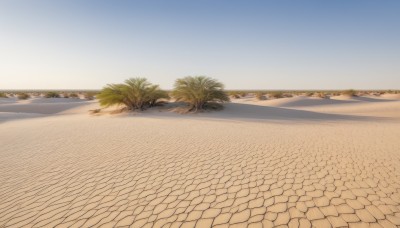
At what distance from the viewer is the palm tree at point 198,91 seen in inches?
597

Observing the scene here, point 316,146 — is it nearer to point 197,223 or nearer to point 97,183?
point 197,223

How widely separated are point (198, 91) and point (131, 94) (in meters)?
4.89

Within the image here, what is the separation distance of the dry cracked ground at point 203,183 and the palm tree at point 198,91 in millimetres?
8764

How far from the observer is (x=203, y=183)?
3.75 meters

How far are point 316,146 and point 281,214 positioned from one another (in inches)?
152

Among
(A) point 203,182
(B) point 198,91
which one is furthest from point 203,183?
(B) point 198,91

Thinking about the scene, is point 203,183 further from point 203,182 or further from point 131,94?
point 131,94

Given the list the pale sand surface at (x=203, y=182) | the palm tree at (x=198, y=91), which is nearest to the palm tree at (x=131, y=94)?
the palm tree at (x=198, y=91)

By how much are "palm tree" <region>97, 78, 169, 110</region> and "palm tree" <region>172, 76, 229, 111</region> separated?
1821mm

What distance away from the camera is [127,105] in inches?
614

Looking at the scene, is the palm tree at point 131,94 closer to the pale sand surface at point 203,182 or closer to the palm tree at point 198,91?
the palm tree at point 198,91


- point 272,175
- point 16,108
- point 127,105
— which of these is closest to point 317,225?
point 272,175

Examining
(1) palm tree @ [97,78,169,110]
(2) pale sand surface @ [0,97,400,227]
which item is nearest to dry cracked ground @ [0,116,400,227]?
(2) pale sand surface @ [0,97,400,227]

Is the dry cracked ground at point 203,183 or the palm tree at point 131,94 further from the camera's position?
the palm tree at point 131,94
